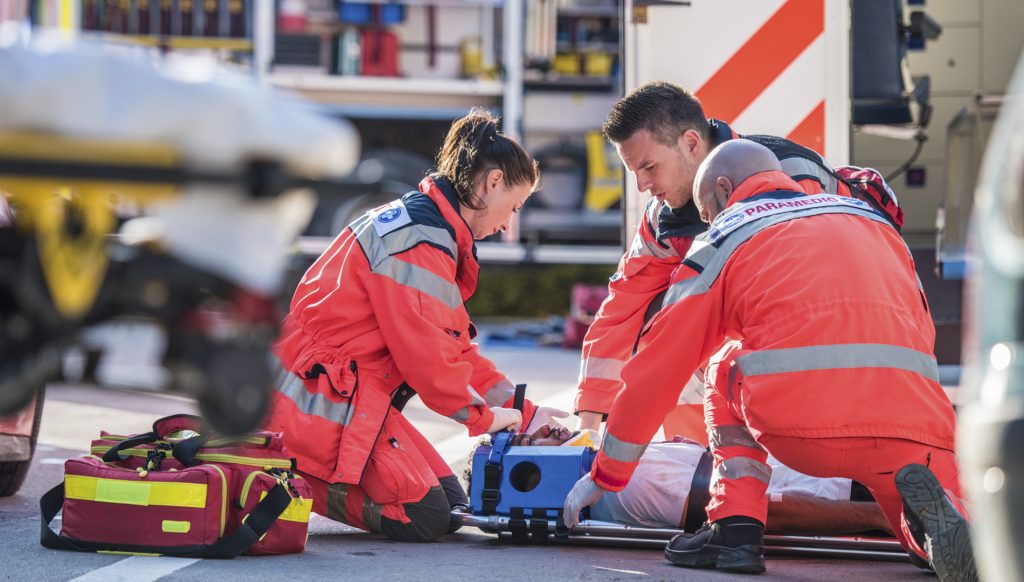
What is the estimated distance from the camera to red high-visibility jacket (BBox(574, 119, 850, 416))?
4648mm

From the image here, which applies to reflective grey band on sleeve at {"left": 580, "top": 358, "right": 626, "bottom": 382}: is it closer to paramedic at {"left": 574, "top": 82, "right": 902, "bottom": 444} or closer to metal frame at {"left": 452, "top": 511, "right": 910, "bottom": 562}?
paramedic at {"left": 574, "top": 82, "right": 902, "bottom": 444}

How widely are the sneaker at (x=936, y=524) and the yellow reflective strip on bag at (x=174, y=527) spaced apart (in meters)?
1.82

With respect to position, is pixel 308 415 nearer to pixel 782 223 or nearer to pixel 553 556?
pixel 553 556

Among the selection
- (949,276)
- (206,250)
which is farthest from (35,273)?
(949,276)

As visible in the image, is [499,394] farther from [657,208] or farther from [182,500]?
[182,500]

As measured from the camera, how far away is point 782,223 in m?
3.64

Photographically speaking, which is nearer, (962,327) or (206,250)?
(206,250)

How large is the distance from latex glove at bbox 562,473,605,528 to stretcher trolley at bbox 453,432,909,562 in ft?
0.58

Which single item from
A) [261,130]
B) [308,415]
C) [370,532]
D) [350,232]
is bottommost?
[370,532]

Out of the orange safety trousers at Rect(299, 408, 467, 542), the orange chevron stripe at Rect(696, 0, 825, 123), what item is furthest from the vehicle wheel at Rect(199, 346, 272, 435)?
the orange chevron stripe at Rect(696, 0, 825, 123)

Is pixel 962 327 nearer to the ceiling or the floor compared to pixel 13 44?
nearer to the floor

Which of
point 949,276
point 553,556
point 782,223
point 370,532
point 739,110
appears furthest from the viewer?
point 949,276

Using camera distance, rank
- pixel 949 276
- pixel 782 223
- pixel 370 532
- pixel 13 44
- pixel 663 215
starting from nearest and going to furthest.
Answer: pixel 13 44 → pixel 782 223 → pixel 370 532 → pixel 663 215 → pixel 949 276

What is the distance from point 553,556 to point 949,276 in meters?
2.96
